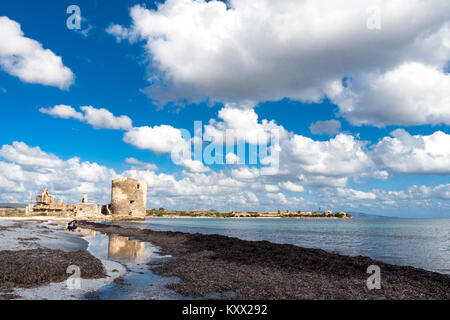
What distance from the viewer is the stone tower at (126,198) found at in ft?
224

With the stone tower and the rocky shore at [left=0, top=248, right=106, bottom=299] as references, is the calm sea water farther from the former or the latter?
the rocky shore at [left=0, top=248, right=106, bottom=299]

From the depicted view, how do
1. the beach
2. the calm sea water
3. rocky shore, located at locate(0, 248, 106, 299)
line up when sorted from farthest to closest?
1. the calm sea water
2. rocky shore, located at locate(0, 248, 106, 299)
3. the beach

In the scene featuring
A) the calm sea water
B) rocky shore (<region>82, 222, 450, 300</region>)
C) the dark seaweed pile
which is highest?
the dark seaweed pile

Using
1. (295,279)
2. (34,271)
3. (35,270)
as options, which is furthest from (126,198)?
(295,279)

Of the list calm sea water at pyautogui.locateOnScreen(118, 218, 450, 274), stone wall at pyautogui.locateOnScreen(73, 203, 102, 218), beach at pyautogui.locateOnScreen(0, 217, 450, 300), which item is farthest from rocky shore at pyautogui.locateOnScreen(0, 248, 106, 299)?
stone wall at pyautogui.locateOnScreen(73, 203, 102, 218)

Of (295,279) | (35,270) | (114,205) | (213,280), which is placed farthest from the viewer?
(114,205)

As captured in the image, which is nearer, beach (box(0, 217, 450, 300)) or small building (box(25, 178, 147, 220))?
beach (box(0, 217, 450, 300))

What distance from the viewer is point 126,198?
2714 inches

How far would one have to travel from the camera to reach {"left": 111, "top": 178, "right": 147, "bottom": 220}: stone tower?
68.3 metres

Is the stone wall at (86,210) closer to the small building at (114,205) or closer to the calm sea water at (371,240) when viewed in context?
the small building at (114,205)

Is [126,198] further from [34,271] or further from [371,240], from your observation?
[34,271]
